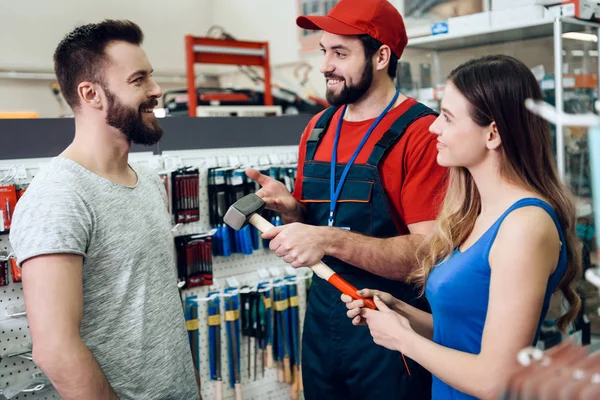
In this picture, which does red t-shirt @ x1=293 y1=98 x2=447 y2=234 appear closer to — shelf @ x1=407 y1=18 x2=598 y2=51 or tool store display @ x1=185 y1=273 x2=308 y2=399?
tool store display @ x1=185 y1=273 x2=308 y2=399

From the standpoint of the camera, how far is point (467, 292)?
1327mm

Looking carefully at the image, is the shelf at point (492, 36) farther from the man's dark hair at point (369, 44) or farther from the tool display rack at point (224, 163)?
the man's dark hair at point (369, 44)

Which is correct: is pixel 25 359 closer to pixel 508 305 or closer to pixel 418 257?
pixel 418 257

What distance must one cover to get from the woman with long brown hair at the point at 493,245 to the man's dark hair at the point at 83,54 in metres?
1.06

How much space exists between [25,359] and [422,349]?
1.80 metres

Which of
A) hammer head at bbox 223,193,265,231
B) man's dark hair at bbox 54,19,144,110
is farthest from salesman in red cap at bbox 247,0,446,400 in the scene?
man's dark hair at bbox 54,19,144,110

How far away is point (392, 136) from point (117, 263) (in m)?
0.99

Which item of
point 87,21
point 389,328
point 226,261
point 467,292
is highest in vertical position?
point 87,21

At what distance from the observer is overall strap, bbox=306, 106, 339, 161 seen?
88.9 inches

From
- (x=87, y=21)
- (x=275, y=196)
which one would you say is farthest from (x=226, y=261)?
(x=87, y=21)

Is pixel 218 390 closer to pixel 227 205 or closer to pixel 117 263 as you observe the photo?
pixel 227 205

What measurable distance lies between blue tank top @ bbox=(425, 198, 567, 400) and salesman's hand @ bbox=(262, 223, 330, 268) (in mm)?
465

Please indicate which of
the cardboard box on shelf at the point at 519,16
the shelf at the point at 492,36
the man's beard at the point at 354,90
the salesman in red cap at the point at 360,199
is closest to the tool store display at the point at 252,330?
the salesman in red cap at the point at 360,199

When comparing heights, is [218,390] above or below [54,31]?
below
